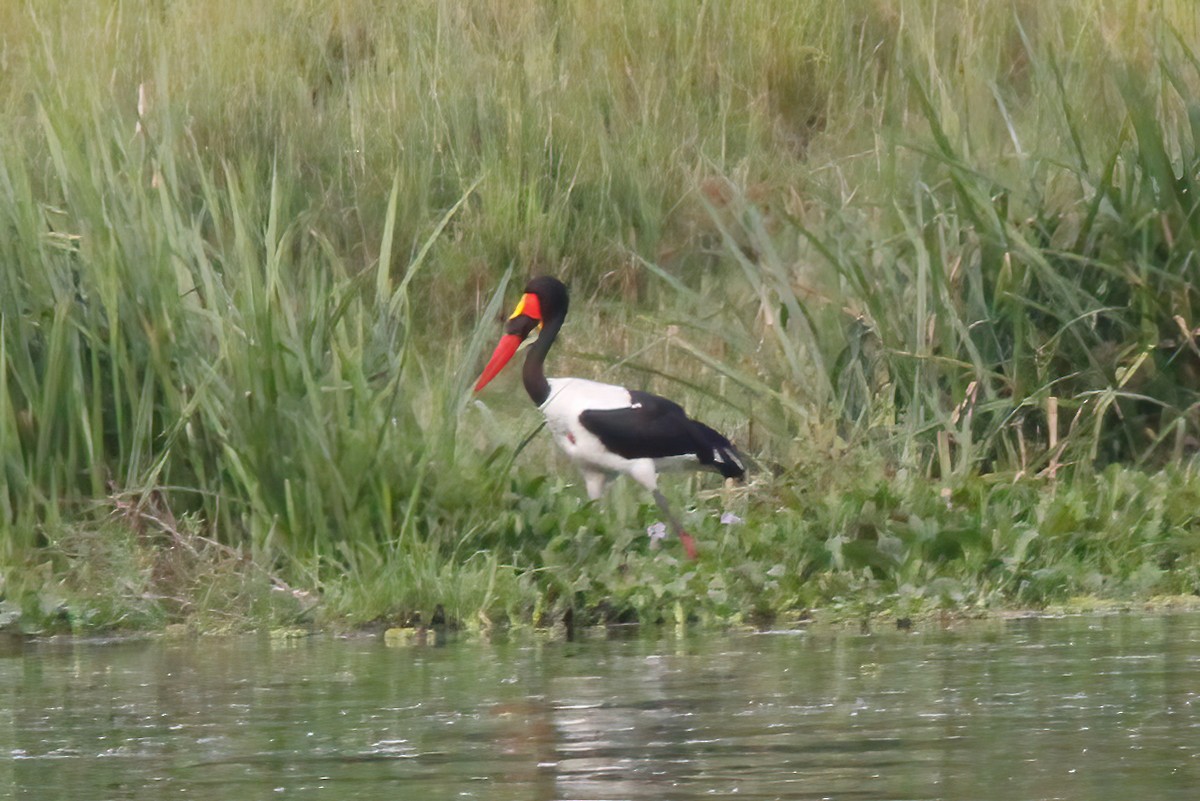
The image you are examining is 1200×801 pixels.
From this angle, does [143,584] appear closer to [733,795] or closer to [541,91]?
[733,795]

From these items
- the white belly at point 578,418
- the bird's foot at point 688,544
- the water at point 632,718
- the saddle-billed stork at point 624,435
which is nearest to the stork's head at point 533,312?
the saddle-billed stork at point 624,435

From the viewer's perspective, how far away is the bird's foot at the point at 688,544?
713 centimetres

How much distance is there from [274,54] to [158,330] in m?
5.80

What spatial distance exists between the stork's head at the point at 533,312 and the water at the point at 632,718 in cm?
279

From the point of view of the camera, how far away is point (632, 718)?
4.82 meters

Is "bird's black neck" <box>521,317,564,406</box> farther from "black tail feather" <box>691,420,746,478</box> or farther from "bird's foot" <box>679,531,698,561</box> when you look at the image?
"bird's foot" <box>679,531,698,561</box>

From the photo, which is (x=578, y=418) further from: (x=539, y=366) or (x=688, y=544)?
(x=688, y=544)

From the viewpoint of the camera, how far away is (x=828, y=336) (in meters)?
8.40

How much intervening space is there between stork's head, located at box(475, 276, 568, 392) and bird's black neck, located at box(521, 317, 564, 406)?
0.03 m

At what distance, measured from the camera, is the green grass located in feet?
22.7

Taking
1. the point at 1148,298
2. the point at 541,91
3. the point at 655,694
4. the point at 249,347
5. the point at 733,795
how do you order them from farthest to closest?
1. the point at 541,91
2. the point at 1148,298
3. the point at 249,347
4. the point at 655,694
5. the point at 733,795

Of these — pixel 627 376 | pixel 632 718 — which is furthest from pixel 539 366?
pixel 632 718

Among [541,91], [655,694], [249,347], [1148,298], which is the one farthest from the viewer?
[541,91]

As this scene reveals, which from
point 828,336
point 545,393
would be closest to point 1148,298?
point 828,336
